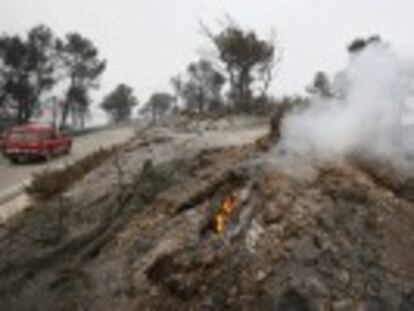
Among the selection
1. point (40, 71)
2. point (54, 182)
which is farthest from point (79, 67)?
point (54, 182)

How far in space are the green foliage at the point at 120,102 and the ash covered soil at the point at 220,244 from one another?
64.4 m

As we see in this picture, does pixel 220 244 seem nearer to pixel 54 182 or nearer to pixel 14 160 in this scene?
pixel 54 182

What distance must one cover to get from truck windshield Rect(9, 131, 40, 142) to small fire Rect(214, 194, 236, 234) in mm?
18663

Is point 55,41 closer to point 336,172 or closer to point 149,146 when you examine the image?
point 149,146

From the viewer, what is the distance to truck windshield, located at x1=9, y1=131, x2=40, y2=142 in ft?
85.3

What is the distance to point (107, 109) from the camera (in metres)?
75.9

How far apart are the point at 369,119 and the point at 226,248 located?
4.47 m

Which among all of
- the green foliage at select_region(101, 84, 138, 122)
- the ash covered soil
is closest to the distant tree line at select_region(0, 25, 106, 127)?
the green foliage at select_region(101, 84, 138, 122)

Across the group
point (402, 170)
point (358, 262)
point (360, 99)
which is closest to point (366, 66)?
point (360, 99)

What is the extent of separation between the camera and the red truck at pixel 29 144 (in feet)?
84.3

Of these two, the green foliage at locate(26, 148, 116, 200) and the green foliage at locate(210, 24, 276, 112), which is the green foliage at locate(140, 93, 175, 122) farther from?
the green foliage at locate(26, 148, 116, 200)

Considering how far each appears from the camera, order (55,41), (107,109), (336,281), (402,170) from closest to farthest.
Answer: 1. (336,281)
2. (402,170)
3. (55,41)
4. (107,109)

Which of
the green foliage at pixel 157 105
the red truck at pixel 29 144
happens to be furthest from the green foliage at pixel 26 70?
the green foliage at pixel 157 105

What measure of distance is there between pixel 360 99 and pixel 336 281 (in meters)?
4.67
